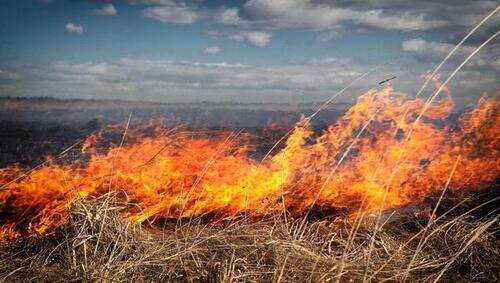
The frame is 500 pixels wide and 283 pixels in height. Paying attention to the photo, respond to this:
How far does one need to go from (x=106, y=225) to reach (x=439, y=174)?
5.65 m

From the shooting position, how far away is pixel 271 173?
6840mm

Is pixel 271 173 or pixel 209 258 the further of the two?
pixel 271 173

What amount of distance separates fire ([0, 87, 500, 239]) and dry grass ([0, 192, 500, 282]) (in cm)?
93

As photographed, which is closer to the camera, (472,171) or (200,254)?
(200,254)

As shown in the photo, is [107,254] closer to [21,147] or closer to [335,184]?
[335,184]

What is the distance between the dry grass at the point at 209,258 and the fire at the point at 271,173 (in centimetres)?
93

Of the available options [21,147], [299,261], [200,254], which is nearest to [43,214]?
[200,254]

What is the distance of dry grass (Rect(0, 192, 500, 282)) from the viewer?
3508 millimetres

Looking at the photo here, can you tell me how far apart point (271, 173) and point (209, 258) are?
9.96 ft

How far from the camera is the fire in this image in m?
6.11

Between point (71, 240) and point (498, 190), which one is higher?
point (71, 240)

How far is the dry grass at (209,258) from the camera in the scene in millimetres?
3508

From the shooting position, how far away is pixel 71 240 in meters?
4.02

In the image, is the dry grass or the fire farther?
the fire
